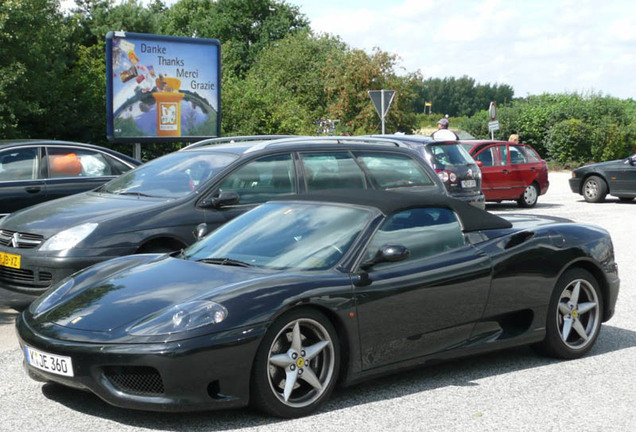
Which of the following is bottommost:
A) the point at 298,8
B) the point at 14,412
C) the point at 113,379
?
the point at 14,412

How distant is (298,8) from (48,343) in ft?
214

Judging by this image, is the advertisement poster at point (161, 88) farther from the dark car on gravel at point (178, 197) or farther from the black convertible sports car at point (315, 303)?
the black convertible sports car at point (315, 303)

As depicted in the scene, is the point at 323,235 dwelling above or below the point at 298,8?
below

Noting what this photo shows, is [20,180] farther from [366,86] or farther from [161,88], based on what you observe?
[366,86]

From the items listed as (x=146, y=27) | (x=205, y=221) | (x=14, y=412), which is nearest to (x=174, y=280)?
(x=14, y=412)

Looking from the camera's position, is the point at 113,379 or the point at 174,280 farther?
the point at 174,280

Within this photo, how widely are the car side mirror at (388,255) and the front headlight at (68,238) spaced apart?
3.13 m

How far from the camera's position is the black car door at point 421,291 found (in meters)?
5.22

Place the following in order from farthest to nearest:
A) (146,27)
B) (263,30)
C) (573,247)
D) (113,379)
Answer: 1. (263,30)
2. (146,27)
3. (573,247)
4. (113,379)

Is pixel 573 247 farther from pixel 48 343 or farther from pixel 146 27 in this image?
pixel 146 27

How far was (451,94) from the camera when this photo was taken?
17025 centimetres

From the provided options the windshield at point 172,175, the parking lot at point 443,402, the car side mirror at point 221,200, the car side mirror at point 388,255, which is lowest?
the parking lot at point 443,402

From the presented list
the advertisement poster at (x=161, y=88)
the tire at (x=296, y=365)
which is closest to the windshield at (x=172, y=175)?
the tire at (x=296, y=365)

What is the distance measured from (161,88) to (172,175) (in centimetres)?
1204
